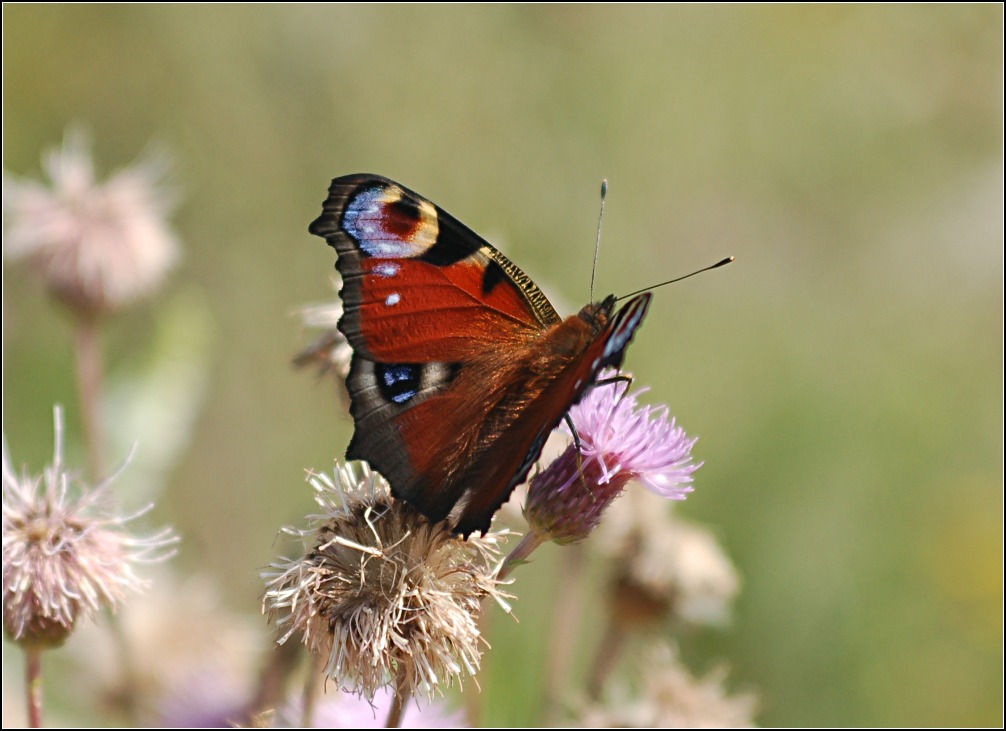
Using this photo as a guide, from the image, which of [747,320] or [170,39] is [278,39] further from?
[747,320]

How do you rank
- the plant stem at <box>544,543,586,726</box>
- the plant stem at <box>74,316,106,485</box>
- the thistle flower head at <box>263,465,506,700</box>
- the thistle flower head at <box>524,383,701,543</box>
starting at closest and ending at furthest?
1. the thistle flower head at <box>263,465,506,700</box>
2. the thistle flower head at <box>524,383,701,543</box>
3. the plant stem at <box>544,543,586,726</box>
4. the plant stem at <box>74,316,106,485</box>

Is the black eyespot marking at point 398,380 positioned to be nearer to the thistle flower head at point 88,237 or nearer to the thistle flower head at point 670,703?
the thistle flower head at point 670,703

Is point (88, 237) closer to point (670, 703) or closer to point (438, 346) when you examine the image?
point (438, 346)

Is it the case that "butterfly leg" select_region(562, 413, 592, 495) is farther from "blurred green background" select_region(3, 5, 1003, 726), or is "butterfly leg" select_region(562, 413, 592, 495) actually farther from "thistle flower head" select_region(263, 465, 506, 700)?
"blurred green background" select_region(3, 5, 1003, 726)

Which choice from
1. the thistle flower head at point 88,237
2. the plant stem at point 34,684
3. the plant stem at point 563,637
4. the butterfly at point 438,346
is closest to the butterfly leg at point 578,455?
the butterfly at point 438,346

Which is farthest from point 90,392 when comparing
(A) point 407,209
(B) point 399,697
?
(B) point 399,697

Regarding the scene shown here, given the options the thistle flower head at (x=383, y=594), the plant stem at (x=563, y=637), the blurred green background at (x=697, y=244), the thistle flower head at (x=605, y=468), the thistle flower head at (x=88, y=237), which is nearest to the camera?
the thistle flower head at (x=383, y=594)

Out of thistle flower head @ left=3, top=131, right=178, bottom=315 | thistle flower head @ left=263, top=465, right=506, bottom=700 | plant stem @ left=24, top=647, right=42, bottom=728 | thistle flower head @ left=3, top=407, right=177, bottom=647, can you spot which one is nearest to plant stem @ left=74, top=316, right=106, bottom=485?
thistle flower head @ left=3, top=131, right=178, bottom=315
